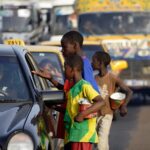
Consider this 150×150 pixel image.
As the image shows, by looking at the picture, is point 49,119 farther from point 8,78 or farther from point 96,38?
point 96,38

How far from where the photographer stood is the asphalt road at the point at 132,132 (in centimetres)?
1506

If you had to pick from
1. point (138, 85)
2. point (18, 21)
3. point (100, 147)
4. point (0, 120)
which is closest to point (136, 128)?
point (138, 85)

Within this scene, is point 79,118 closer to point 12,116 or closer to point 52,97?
point 52,97

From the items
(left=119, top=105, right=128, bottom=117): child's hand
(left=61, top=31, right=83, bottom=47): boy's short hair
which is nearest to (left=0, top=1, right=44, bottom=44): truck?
(left=119, top=105, right=128, bottom=117): child's hand

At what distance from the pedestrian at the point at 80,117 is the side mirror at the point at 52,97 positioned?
0.54ft

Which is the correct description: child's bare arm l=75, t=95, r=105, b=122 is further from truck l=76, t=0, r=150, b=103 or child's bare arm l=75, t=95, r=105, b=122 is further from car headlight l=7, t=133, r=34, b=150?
truck l=76, t=0, r=150, b=103

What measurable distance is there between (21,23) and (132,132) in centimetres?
2471

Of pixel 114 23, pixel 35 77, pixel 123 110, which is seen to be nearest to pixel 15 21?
pixel 114 23

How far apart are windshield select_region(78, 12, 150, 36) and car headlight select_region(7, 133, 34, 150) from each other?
18010 mm

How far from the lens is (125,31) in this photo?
25188mm

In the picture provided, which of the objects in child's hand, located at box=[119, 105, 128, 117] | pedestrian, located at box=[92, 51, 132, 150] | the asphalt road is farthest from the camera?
the asphalt road

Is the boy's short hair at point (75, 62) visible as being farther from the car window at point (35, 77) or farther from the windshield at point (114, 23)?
the windshield at point (114, 23)

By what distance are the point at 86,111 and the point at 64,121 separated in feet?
1.06

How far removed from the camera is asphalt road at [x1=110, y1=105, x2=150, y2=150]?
15062mm
